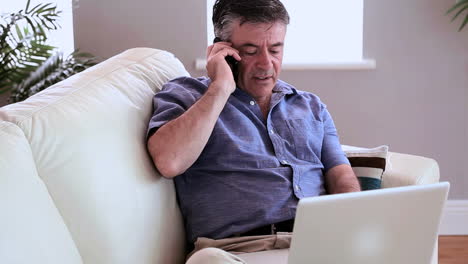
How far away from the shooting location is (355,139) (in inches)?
145

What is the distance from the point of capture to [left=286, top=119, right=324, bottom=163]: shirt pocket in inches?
88.5

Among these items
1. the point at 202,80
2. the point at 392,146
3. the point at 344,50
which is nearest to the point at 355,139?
the point at 392,146

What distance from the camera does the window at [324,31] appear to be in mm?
3666

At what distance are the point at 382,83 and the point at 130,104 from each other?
1.91m

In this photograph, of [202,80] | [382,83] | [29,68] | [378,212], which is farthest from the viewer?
[382,83]

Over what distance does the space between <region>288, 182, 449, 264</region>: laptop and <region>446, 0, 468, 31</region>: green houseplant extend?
2.05 metres

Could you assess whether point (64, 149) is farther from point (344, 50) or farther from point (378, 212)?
point (344, 50)

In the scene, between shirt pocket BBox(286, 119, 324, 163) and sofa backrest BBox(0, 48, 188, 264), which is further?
shirt pocket BBox(286, 119, 324, 163)

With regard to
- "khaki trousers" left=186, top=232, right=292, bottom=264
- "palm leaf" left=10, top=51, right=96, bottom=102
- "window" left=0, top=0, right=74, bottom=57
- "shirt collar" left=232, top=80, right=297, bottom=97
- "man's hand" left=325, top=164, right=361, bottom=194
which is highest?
"window" left=0, top=0, right=74, bottom=57

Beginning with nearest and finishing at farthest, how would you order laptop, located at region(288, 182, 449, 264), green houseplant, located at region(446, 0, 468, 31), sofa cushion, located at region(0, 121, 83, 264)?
sofa cushion, located at region(0, 121, 83, 264) < laptop, located at region(288, 182, 449, 264) < green houseplant, located at region(446, 0, 468, 31)

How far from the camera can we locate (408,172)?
2.31m

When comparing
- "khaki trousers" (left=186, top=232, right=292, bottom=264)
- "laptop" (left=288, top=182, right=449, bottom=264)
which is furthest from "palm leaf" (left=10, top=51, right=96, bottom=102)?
"laptop" (left=288, top=182, right=449, bottom=264)

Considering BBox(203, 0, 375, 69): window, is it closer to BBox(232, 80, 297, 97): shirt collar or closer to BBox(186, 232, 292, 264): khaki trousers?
BBox(232, 80, 297, 97): shirt collar

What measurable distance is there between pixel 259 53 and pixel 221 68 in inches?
5.6
